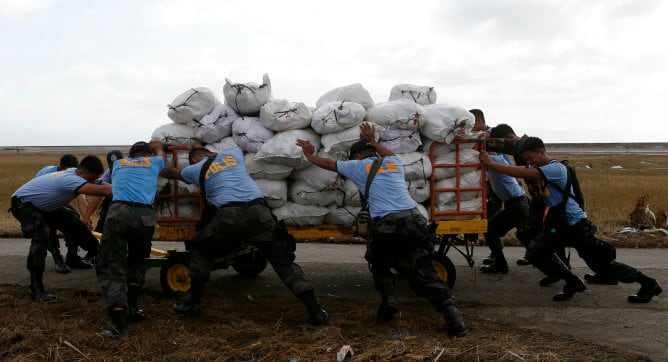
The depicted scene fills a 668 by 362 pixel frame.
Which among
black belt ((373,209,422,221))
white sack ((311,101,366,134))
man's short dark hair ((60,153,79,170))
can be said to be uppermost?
white sack ((311,101,366,134))

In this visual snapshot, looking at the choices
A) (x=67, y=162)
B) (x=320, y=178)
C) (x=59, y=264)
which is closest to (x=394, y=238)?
(x=320, y=178)

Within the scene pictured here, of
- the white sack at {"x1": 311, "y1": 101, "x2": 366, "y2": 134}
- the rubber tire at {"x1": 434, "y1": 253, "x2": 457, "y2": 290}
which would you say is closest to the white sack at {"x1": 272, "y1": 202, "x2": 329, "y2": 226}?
the white sack at {"x1": 311, "y1": 101, "x2": 366, "y2": 134}

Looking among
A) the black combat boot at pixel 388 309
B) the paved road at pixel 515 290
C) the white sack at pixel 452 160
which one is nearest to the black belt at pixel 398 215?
the black combat boot at pixel 388 309

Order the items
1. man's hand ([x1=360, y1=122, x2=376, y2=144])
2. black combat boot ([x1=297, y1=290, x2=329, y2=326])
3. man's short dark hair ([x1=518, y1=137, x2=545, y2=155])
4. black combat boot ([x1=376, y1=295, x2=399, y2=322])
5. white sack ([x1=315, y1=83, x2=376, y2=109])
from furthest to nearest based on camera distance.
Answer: white sack ([x1=315, y1=83, x2=376, y2=109]), man's short dark hair ([x1=518, y1=137, x2=545, y2=155]), man's hand ([x1=360, y1=122, x2=376, y2=144]), black combat boot ([x1=376, y1=295, x2=399, y2=322]), black combat boot ([x1=297, y1=290, x2=329, y2=326])

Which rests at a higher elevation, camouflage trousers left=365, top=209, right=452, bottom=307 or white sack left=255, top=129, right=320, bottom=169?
white sack left=255, top=129, right=320, bottom=169

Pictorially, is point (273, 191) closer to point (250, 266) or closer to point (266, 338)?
point (250, 266)

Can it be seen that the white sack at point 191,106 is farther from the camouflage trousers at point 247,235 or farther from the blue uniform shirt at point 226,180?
the camouflage trousers at point 247,235

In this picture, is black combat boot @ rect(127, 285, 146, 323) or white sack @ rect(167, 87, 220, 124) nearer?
black combat boot @ rect(127, 285, 146, 323)

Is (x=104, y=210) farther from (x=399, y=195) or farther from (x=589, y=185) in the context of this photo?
(x=589, y=185)

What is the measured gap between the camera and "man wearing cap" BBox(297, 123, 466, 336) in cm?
516

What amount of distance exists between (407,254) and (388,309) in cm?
52

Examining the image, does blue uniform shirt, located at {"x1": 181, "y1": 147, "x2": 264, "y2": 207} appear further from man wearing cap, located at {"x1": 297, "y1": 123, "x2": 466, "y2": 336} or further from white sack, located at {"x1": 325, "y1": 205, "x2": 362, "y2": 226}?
white sack, located at {"x1": 325, "y1": 205, "x2": 362, "y2": 226}

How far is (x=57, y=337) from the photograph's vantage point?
4766 millimetres

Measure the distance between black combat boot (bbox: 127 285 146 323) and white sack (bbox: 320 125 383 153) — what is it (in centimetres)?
231
